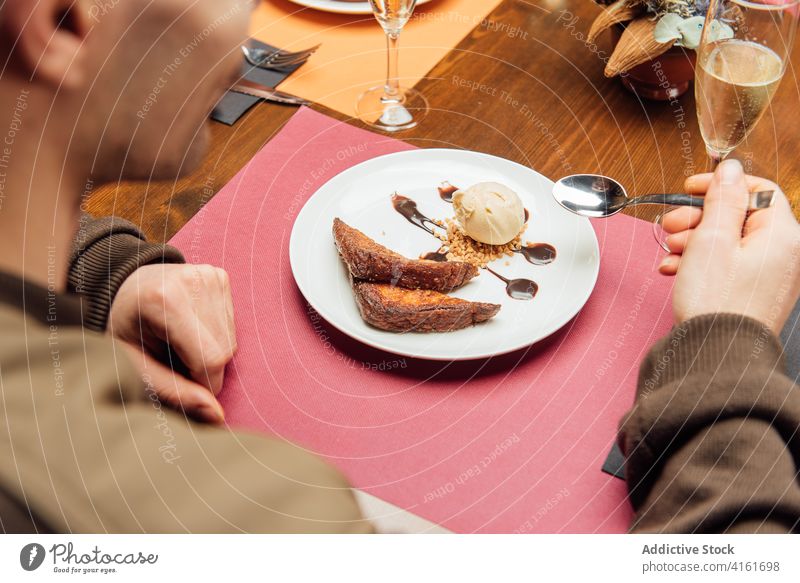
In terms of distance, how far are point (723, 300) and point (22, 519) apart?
1.49 feet

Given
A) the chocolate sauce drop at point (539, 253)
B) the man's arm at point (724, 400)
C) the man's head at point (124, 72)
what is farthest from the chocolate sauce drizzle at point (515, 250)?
the man's head at point (124, 72)

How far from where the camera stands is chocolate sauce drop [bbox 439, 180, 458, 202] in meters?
0.64

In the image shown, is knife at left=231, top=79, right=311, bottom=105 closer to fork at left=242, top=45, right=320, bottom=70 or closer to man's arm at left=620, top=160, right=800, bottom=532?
fork at left=242, top=45, right=320, bottom=70

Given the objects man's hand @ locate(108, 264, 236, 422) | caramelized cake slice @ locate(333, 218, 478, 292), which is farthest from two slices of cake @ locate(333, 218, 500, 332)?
man's hand @ locate(108, 264, 236, 422)

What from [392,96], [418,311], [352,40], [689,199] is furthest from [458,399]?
[352,40]

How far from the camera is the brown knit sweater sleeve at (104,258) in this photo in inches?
19.3

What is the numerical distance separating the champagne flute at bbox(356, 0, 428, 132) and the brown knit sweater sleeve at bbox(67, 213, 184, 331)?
27 cm

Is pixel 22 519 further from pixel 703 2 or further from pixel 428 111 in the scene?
pixel 703 2

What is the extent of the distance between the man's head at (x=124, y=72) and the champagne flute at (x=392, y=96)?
0.15 meters

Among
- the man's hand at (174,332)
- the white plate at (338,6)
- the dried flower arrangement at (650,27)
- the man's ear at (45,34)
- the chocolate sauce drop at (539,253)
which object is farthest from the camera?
the white plate at (338,6)

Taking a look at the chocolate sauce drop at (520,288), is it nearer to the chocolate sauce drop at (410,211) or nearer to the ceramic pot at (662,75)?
the chocolate sauce drop at (410,211)

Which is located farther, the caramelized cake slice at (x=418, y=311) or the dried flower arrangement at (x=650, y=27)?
the dried flower arrangement at (x=650, y=27)

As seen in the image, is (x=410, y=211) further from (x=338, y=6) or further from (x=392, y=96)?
(x=338, y=6)

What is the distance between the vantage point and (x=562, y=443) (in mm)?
474
